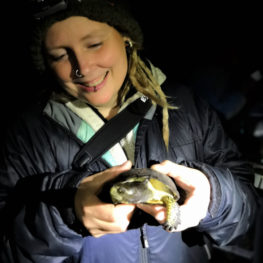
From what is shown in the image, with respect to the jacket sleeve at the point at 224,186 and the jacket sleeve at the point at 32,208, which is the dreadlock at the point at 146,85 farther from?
the jacket sleeve at the point at 32,208

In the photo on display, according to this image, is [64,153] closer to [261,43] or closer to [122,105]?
[122,105]

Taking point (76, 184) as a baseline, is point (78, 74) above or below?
above

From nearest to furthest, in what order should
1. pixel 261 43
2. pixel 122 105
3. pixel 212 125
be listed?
pixel 122 105
pixel 212 125
pixel 261 43

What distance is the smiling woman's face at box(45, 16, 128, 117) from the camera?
3.74 ft

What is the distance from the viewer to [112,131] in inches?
53.6

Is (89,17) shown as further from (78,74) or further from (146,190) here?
(146,190)

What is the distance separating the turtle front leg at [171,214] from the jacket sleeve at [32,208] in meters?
0.47

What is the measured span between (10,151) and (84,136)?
474mm

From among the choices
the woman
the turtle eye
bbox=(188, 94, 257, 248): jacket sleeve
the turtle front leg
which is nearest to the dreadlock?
the woman

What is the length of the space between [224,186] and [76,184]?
0.81m

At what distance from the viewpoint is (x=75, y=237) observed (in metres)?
1.17

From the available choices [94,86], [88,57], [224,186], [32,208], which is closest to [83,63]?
[88,57]

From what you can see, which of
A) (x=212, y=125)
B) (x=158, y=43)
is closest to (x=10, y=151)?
(x=212, y=125)

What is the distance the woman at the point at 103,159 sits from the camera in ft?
3.58
